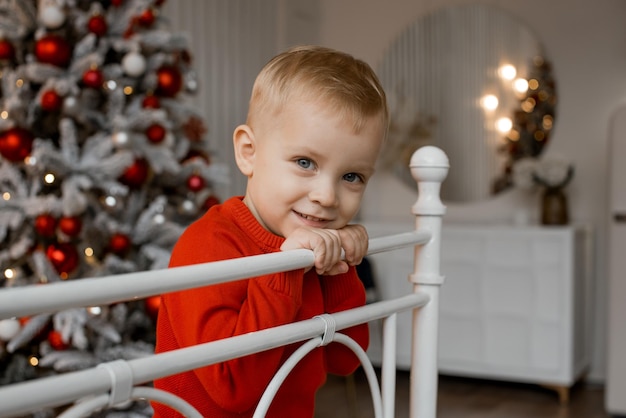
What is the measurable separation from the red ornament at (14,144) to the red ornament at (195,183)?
0.58m

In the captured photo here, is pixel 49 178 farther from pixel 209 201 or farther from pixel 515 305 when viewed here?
pixel 515 305

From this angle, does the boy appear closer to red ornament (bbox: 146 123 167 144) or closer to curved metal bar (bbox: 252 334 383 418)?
curved metal bar (bbox: 252 334 383 418)

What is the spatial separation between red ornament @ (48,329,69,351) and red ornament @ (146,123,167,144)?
0.74 meters

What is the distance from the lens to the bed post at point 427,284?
3.99 ft

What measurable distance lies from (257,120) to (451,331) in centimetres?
340

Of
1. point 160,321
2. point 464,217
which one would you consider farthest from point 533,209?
point 160,321

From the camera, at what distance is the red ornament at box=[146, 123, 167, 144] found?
266cm

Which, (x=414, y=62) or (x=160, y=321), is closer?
(x=160, y=321)

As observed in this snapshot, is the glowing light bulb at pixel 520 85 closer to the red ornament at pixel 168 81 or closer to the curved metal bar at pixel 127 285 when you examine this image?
the red ornament at pixel 168 81

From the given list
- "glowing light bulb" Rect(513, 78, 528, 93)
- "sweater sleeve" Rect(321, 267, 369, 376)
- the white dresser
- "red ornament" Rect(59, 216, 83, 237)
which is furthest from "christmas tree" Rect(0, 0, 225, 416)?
"glowing light bulb" Rect(513, 78, 528, 93)

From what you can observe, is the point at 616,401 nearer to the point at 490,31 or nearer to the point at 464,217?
the point at 464,217

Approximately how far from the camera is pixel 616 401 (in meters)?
3.63

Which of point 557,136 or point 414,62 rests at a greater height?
point 414,62

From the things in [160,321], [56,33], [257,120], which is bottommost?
[160,321]
